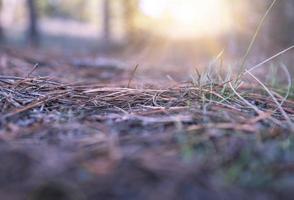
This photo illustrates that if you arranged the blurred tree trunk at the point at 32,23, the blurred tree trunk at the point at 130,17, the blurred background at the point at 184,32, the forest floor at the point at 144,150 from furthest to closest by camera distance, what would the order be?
the blurred tree trunk at the point at 130,17 → the blurred tree trunk at the point at 32,23 → the blurred background at the point at 184,32 → the forest floor at the point at 144,150

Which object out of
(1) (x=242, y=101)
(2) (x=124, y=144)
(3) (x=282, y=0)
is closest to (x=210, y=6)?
(3) (x=282, y=0)

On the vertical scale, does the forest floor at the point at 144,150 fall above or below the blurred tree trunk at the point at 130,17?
below

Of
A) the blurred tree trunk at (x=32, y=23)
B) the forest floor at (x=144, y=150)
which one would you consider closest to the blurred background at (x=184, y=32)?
the blurred tree trunk at (x=32, y=23)

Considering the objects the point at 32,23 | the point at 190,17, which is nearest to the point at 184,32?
the point at 190,17

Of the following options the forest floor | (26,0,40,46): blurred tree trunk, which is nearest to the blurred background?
(26,0,40,46): blurred tree trunk

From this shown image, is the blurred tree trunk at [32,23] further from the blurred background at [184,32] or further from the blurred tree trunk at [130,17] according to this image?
the blurred tree trunk at [130,17]

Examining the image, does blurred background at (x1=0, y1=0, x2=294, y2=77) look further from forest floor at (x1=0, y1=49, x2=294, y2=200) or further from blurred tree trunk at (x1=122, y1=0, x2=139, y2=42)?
forest floor at (x1=0, y1=49, x2=294, y2=200)
